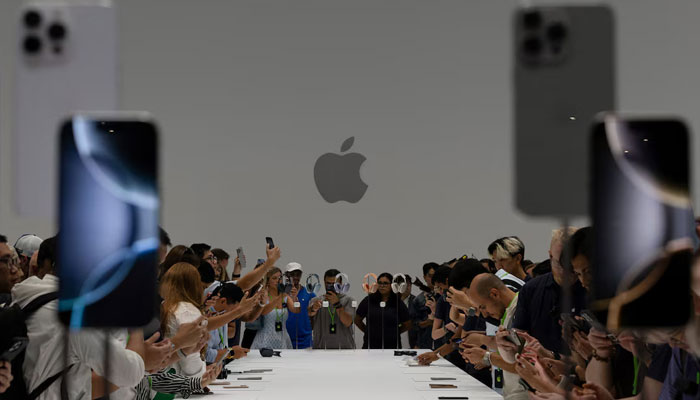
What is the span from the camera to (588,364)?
2.57 m

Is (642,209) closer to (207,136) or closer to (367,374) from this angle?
(367,374)

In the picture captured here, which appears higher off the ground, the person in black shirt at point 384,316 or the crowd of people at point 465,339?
the crowd of people at point 465,339

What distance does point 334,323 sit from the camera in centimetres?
738

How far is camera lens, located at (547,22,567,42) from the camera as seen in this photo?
4.25 feet

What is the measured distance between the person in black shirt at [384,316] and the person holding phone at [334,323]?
0.22 m

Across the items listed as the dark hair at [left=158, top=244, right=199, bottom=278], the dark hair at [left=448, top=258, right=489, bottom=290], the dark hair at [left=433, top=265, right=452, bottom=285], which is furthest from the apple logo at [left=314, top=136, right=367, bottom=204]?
the dark hair at [left=158, top=244, right=199, bottom=278]

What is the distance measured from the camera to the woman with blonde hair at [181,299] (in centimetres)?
355

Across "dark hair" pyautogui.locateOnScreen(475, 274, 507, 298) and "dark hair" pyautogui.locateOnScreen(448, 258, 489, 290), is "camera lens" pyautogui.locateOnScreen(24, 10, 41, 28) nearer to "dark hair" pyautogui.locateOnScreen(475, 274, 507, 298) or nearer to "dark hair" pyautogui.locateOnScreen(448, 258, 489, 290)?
"dark hair" pyautogui.locateOnScreen(475, 274, 507, 298)

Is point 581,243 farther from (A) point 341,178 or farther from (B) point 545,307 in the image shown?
(A) point 341,178

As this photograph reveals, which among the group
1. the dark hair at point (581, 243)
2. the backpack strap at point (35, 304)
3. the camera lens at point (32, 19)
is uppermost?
the camera lens at point (32, 19)

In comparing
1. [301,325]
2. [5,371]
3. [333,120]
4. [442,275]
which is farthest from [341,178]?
[5,371]

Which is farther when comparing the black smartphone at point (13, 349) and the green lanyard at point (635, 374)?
the green lanyard at point (635, 374)

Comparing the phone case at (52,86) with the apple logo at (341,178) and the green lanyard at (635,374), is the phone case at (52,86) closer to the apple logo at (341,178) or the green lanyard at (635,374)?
the green lanyard at (635,374)

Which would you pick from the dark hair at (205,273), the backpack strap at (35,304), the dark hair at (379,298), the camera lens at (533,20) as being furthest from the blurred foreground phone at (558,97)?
the dark hair at (379,298)
